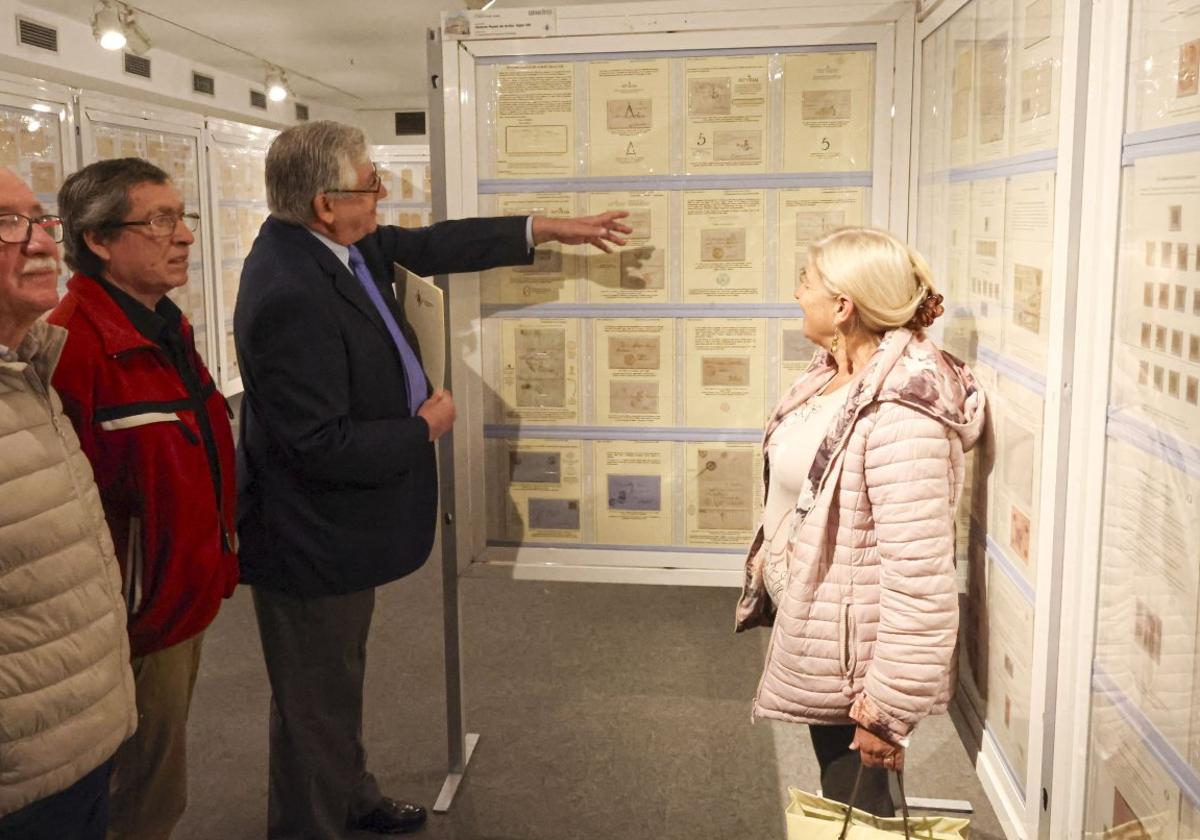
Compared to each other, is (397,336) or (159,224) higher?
(159,224)

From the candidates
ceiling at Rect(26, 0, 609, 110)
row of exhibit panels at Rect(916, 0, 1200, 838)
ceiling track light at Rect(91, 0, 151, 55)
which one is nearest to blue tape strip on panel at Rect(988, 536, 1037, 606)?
row of exhibit panels at Rect(916, 0, 1200, 838)

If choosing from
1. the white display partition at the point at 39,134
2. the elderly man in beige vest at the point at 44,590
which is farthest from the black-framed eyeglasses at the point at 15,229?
the white display partition at the point at 39,134

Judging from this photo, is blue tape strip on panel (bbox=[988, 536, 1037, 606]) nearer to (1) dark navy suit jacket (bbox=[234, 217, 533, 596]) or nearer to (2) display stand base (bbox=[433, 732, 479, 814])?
(1) dark navy suit jacket (bbox=[234, 217, 533, 596])

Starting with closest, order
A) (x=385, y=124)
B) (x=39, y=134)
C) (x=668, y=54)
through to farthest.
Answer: (x=668, y=54), (x=39, y=134), (x=385, y=124)

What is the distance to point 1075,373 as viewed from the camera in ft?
4.33

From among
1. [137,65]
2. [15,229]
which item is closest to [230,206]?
[137,65]

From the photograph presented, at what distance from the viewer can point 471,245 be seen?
237 centimetres

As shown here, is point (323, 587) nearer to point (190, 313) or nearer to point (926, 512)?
point (926, 512)

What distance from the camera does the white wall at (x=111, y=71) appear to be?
23.1ft

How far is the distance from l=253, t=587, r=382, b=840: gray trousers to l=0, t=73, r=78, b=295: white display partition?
2.91 metres

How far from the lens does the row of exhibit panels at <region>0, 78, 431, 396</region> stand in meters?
4.65

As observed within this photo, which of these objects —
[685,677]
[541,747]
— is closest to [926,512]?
[541,747]

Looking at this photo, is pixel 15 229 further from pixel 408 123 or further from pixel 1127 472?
pixel 408 123

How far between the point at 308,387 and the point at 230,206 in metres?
6.06
